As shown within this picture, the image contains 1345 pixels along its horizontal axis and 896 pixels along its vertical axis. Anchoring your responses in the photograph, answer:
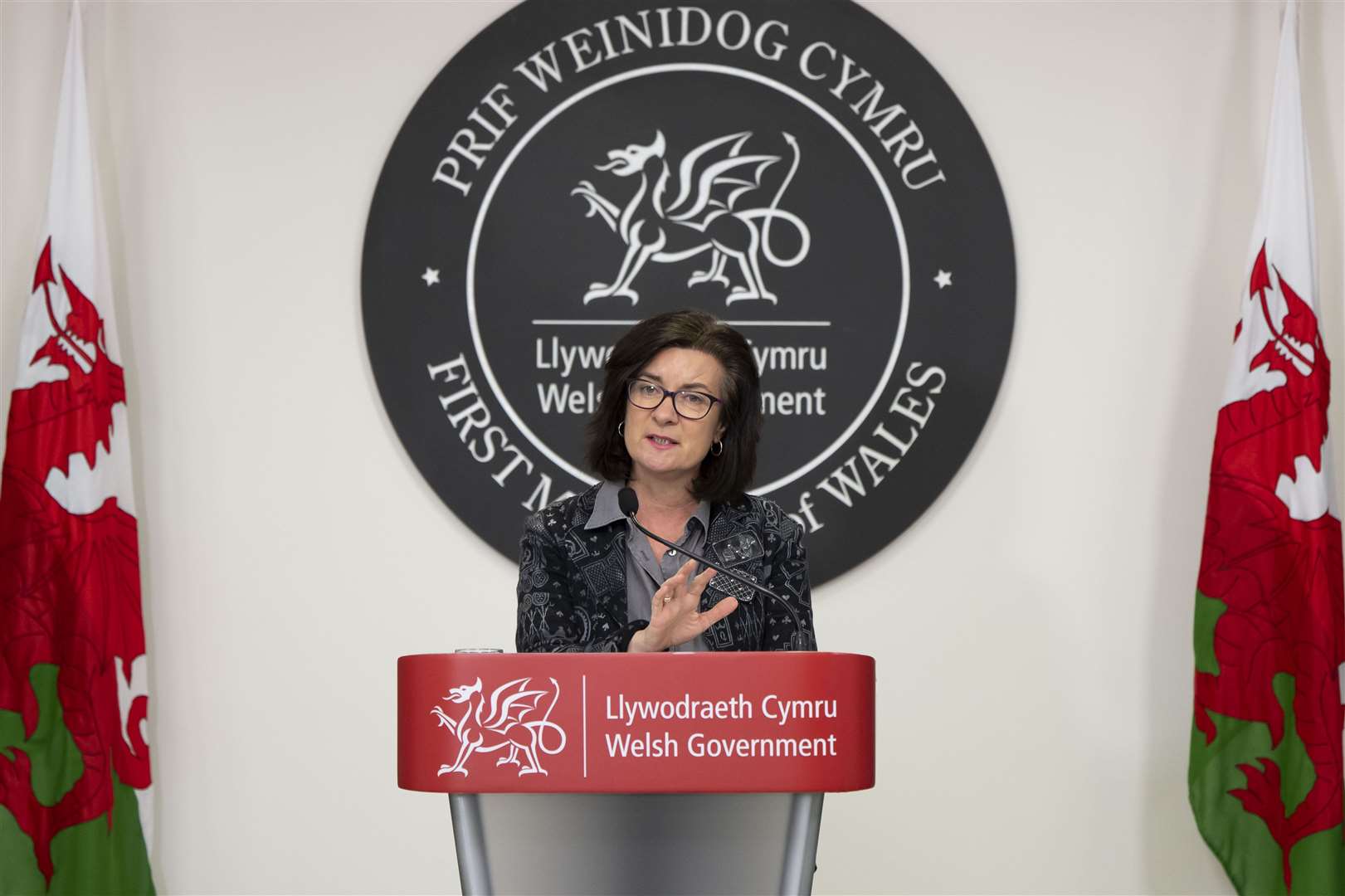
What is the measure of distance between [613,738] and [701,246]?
5.77 ft

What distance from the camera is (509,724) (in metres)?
1.73

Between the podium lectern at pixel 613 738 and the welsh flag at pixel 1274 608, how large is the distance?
1.52 meters

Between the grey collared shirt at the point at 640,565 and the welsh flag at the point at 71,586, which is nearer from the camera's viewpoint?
the grey collared shirt at the point at 640,565

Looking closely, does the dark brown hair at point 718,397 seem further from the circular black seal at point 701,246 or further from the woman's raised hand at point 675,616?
the circular black seal at point 701,246

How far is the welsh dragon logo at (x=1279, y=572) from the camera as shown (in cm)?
297

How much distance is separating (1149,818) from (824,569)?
92 cm

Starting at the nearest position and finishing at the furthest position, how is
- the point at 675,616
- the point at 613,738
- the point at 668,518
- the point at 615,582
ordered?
the point at 613,738 → the point at 675,616 → the point at 615,582 → the point at 668,518

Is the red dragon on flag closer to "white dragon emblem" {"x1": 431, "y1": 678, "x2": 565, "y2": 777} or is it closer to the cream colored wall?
the cream colored wall

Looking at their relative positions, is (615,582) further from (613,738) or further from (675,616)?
(613,738)

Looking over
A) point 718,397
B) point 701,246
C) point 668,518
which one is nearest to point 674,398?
point 718,397

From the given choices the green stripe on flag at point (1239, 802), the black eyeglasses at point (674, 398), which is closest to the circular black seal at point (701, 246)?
the green stripe on flag at point (1239, 802)

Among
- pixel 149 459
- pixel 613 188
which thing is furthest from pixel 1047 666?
pixel 149 459

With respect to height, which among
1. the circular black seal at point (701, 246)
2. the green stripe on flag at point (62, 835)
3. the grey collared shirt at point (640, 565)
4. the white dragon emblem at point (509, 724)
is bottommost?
the green stripe on flag at point (62, 835)

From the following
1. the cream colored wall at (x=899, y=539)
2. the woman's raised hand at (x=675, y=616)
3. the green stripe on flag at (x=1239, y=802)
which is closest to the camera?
the woman's raised hand at (x=675, y=616)
